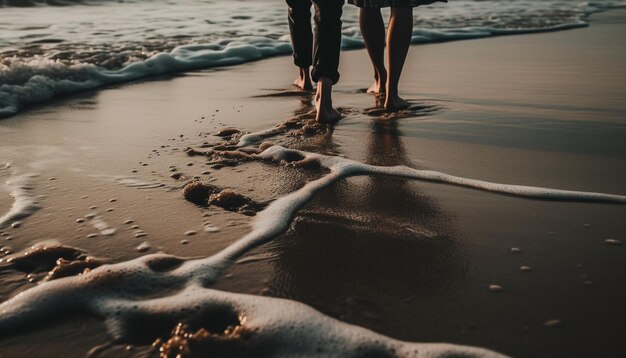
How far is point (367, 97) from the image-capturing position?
348cm

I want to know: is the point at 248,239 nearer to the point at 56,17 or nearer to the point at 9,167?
the point at 9,167

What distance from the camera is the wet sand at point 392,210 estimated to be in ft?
3.65

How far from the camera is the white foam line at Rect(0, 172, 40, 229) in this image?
5.43 ft

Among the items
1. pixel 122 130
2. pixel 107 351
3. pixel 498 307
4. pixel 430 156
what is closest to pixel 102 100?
pixel 122 130

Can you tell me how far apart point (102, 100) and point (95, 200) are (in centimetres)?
199

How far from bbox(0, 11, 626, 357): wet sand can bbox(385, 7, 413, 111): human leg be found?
161mm

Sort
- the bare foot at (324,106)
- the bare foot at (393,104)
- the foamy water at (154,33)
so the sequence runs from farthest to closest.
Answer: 1. the foamy water at (154,33)
2. the bare foot at (393,104)
3. the bare foot at (324,106)

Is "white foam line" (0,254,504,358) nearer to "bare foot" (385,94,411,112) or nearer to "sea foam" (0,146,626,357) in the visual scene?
"sea foam" (0,146,626,357)

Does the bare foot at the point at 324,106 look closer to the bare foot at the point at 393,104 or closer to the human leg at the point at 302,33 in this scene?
the bare foot at the point at 393,104

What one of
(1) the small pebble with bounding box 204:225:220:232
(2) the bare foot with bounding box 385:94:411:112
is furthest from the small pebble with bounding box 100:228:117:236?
(2) the bare foot with bounding box 385:94:411:112

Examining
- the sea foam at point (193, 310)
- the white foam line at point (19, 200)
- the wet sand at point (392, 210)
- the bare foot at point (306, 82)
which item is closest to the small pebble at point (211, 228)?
the wet sand at point (392, 210)

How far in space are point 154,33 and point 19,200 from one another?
5555mm

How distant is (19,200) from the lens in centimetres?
179

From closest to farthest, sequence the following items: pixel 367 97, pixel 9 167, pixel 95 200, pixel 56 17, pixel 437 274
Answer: pixel 437 274, pixel 95 200, pixel 9 167, pixel 367 97, pixel 56 17
